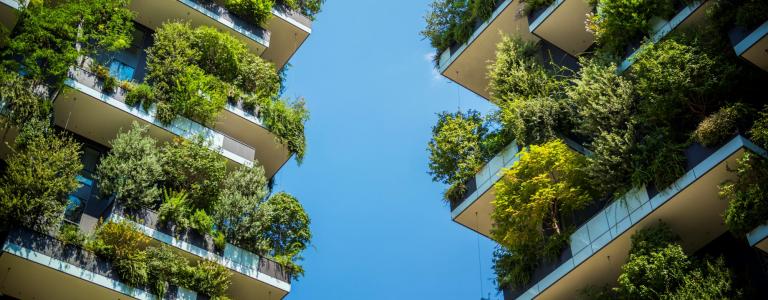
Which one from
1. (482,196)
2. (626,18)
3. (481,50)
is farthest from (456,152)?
(626,18)

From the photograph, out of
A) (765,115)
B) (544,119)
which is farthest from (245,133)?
(765,115)

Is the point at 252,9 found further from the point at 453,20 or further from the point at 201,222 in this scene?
the point at 201,222

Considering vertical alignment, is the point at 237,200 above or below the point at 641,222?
above

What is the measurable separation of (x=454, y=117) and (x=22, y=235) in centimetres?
1479

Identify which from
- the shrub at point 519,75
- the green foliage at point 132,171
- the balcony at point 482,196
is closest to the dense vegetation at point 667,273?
the balcony at point 482,196

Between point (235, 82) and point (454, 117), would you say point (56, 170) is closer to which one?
point (235, 82)

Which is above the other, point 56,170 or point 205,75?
point 205,75

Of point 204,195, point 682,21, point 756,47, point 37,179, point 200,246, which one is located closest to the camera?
point 756,47

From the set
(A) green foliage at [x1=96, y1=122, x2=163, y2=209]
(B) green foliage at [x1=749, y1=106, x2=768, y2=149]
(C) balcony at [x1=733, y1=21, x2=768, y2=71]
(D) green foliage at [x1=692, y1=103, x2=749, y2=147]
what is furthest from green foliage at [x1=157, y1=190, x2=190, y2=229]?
(C) balcony at [x1=733, y1=21, x2=768, y2=71]

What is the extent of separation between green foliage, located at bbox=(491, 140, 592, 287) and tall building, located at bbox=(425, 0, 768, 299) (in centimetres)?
20

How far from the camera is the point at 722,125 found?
2041 cm

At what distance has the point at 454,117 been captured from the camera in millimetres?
29531

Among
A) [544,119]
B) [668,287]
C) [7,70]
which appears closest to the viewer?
[668,287]

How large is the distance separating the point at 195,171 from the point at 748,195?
15090 millimetres
